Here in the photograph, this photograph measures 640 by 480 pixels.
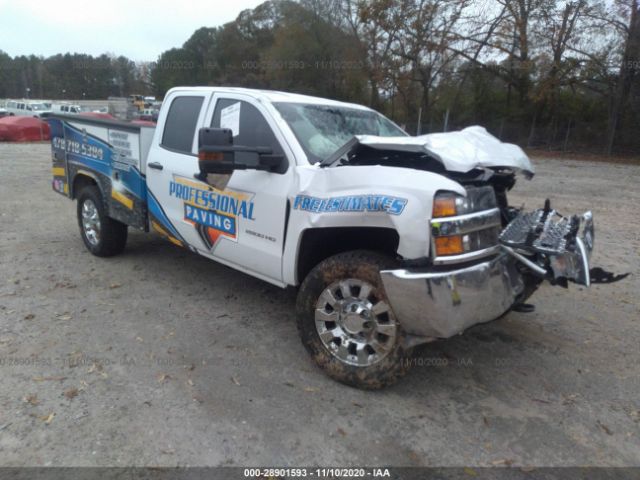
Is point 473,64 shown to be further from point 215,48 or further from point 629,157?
point 215,48

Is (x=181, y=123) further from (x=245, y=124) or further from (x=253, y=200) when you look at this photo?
(x=253, y=200)

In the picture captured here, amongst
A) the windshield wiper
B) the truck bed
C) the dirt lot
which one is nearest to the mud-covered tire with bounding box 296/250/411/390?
the dirt lot

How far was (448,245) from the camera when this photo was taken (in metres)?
2.85

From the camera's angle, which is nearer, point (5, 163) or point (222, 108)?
point (222, 108)

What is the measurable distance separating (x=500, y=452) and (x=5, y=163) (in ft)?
55.3

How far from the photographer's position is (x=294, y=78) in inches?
1608

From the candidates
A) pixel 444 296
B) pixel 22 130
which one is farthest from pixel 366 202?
pixel 22 130

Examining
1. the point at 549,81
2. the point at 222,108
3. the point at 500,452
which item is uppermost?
the point at 549,81

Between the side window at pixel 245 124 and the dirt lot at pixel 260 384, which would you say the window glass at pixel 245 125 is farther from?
the dirt lot at pixel 260 384

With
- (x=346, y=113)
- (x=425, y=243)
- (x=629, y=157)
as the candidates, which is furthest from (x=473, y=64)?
(x=425, y=243)

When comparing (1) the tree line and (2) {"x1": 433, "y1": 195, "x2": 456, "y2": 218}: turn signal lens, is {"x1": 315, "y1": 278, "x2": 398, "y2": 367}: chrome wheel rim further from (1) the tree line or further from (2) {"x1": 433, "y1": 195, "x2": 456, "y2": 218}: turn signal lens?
(1) the tree line

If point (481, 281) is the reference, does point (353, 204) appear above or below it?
above

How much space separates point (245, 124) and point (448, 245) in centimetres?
205

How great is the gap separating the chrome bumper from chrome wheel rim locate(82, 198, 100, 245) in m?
4.13
